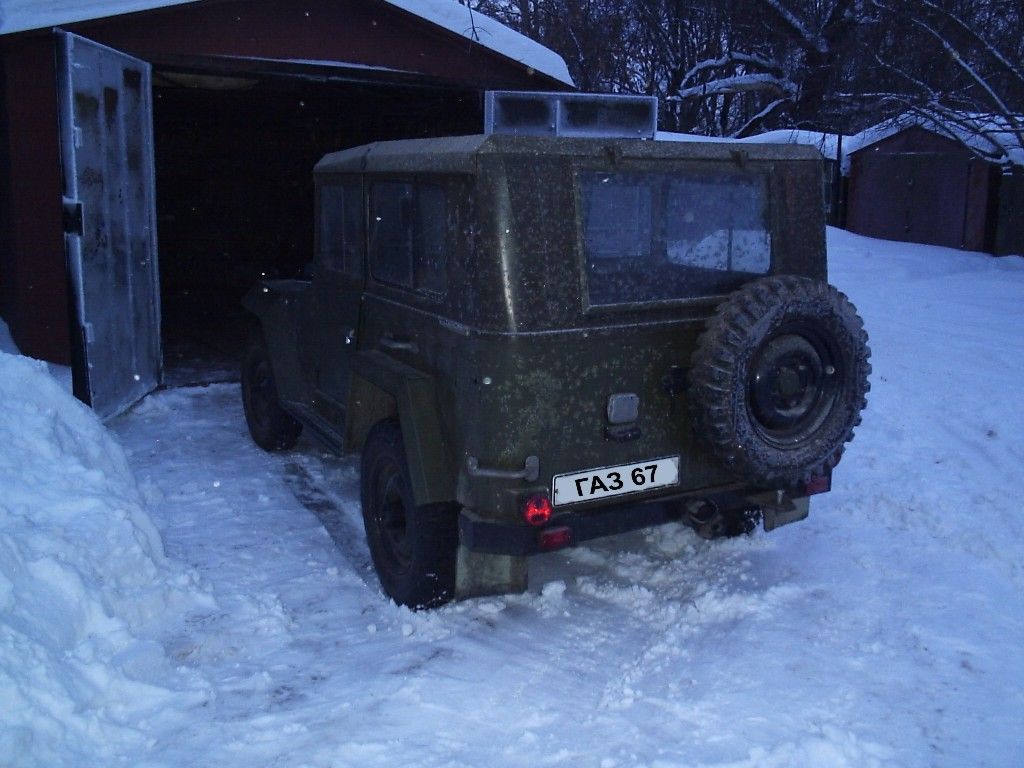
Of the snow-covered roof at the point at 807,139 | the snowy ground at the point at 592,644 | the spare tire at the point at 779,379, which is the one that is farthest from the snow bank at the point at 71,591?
the snow-covered roof at the point at 807,139

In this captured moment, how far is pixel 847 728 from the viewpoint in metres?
3.40

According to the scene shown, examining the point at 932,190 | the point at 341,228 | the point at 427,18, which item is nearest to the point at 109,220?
the point at 341,228

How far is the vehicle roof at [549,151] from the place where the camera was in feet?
12.5

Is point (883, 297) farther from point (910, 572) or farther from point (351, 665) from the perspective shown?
point (351, 665)

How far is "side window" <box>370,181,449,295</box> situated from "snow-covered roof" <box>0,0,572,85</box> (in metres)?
3.84

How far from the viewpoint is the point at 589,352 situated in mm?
3938

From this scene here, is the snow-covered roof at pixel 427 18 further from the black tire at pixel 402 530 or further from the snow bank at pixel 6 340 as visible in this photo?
the black tire at pixel 402 530

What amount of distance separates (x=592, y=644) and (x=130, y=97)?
18.8ft

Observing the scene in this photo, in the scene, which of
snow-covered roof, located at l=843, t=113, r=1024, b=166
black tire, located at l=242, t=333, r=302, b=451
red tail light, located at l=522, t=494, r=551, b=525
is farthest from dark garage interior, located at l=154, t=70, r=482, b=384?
red tail light, located at l=522, t=494, r=551, b=525

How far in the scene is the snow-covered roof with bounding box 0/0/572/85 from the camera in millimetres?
7211

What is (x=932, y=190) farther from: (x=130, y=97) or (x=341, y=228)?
(x=341, y=228)

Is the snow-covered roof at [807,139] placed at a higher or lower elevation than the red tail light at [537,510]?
higher

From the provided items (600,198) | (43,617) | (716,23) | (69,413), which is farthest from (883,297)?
(716,23)

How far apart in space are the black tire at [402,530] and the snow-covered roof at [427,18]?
472cm
